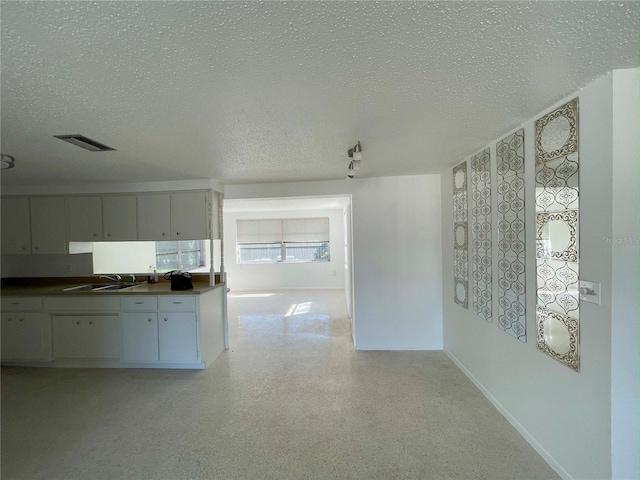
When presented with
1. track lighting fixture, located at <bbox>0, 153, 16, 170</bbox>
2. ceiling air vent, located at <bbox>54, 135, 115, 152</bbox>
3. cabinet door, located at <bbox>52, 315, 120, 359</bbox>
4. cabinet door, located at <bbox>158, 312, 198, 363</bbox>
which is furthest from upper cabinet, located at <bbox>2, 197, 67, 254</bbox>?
ceiling air vent, located at <bbox>54, 135, 115, 152</bbox>

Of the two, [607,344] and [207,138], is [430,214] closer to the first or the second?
[607,344]

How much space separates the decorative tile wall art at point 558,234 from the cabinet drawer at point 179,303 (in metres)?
3.17

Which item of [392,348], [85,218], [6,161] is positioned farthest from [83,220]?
[392,348]

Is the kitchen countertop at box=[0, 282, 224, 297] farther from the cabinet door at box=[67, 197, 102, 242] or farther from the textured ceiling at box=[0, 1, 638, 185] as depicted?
the textured ceiling at box=[0, 1, 638, 185]

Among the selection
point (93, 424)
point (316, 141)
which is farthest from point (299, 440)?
point (316, 141)

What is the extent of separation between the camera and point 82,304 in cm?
318

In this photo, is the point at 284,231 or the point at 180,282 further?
the point at 284,231

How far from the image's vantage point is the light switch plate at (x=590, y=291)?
4.53ft

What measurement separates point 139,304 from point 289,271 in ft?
16.0

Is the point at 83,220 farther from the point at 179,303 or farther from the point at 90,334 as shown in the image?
the point at 179,303

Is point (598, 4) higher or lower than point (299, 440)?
higher

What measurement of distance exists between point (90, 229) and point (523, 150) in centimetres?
465

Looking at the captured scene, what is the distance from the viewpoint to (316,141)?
6.97 feet

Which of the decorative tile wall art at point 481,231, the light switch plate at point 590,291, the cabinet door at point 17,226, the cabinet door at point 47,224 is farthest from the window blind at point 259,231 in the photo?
the light switch plate at point 590,291
